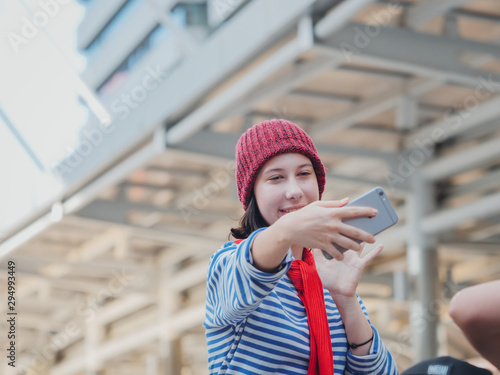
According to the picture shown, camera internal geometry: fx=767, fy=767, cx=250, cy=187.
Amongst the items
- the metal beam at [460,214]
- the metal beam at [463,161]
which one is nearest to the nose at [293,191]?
the metal beam at [460,214]

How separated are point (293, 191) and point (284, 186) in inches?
1.4

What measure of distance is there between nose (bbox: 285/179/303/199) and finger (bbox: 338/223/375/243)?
0.36m

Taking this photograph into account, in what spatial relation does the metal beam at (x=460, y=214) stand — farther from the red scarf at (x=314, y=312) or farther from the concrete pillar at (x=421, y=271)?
the red scarf at (x=314, y=312)

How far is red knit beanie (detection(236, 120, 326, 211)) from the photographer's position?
173 cm

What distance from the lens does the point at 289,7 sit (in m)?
5.77

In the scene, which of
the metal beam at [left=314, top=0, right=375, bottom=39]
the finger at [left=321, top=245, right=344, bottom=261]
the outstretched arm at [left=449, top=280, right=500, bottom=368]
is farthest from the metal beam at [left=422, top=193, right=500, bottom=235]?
the outstretched arm at [left=449, top=280, right=500, bottom=368]

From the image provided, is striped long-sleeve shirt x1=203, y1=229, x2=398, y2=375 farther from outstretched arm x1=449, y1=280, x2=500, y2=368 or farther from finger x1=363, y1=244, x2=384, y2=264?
outstretched arm x1=449, y1=280, x2=500, y2=368

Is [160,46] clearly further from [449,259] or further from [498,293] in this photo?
[498,293]

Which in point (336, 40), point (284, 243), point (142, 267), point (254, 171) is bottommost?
point (284, 243)

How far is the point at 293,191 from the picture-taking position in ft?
5.55

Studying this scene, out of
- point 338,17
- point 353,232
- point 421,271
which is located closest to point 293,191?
point 353,232

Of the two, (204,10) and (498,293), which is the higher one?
(204,10)

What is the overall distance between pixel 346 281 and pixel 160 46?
47.5ft

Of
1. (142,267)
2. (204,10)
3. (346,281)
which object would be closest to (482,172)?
(204,10)
